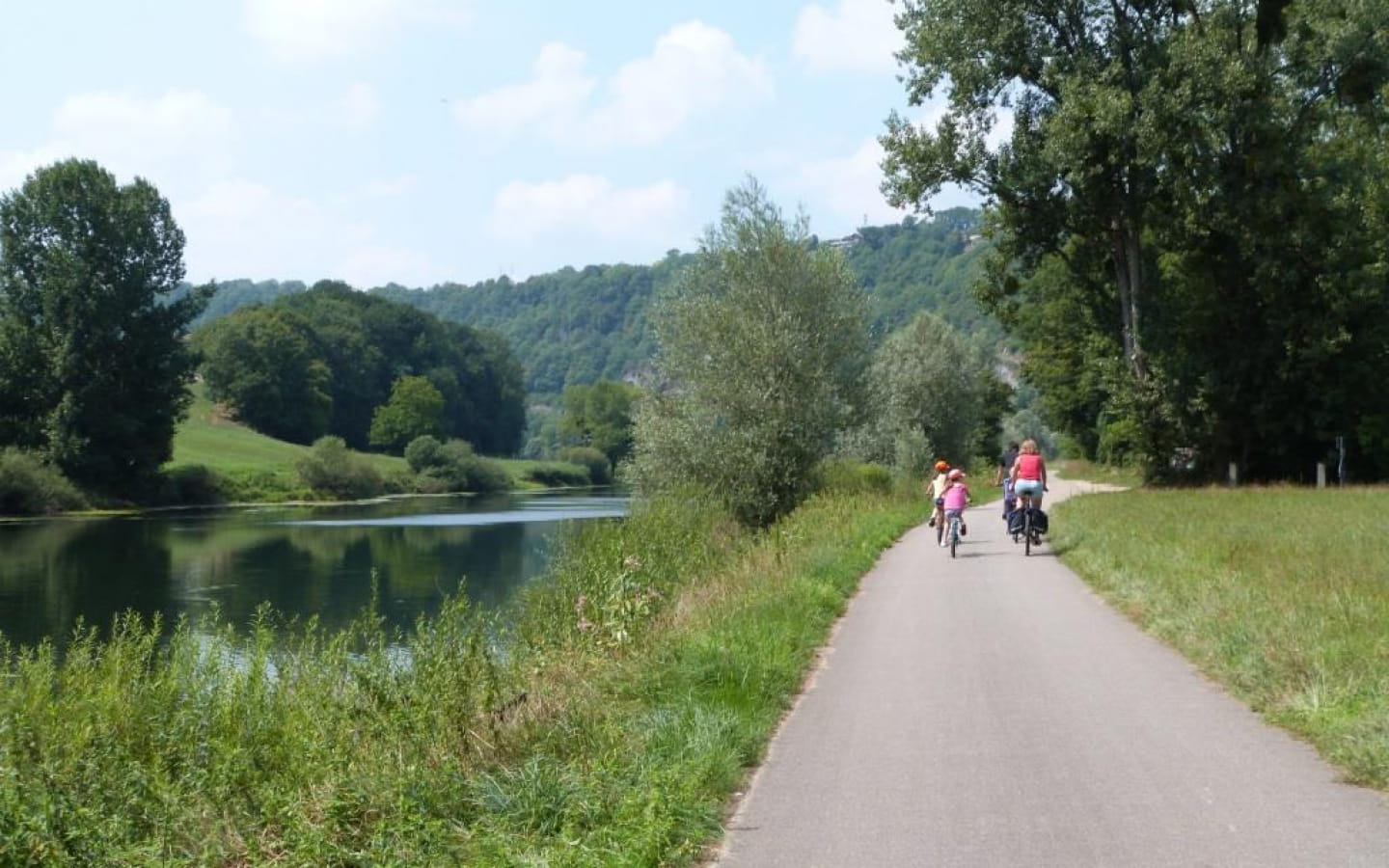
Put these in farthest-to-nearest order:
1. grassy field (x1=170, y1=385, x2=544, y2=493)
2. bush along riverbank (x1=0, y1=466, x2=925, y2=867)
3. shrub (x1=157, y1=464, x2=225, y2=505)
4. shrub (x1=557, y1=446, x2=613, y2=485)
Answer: shrub (x1=557, y1=446, x2=613, y2=485), grassy field (x1=170, y1=385, x2=544, y2=493), shrub (x1=157, y1=464, x2=225, y2=505), bush along riverbank (x1=0, y1=466, x2=925, y2=867)

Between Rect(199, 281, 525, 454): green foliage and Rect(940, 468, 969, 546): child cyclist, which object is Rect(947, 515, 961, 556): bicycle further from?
Rect(199, 281, 525, 454): green foliage

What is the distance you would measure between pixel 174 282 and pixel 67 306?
6.27m

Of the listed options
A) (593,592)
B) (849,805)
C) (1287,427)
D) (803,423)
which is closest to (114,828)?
(849,805)

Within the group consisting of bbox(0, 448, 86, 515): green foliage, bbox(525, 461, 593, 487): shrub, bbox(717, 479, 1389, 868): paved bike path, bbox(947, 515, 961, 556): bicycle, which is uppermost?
bbox(947, 515, 961, 556): bicycle

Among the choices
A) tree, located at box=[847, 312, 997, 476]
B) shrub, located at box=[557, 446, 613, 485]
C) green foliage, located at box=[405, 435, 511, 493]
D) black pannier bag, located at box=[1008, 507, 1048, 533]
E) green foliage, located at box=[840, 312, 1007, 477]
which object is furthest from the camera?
shrub, located at box=[557, 446, 613, 485]

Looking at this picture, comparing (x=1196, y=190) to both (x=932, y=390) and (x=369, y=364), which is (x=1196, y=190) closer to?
(x=932, y=390)

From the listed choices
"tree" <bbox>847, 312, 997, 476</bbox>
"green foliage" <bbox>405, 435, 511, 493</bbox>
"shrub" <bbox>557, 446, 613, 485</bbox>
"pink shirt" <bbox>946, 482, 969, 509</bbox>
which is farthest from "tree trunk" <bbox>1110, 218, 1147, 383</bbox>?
"shrub" <bbox>557, 446, 613, 485</bbox>

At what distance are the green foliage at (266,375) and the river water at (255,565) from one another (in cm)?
4508

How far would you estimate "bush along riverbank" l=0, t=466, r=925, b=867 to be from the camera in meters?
6.02

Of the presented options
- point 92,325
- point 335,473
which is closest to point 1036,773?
point 92,325

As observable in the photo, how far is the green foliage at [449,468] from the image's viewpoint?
95.4 meters

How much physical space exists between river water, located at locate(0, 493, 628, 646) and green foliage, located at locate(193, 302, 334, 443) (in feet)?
148

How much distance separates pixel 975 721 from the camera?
8078 millimetres

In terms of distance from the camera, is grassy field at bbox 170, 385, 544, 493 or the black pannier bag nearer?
the black pannier bag
